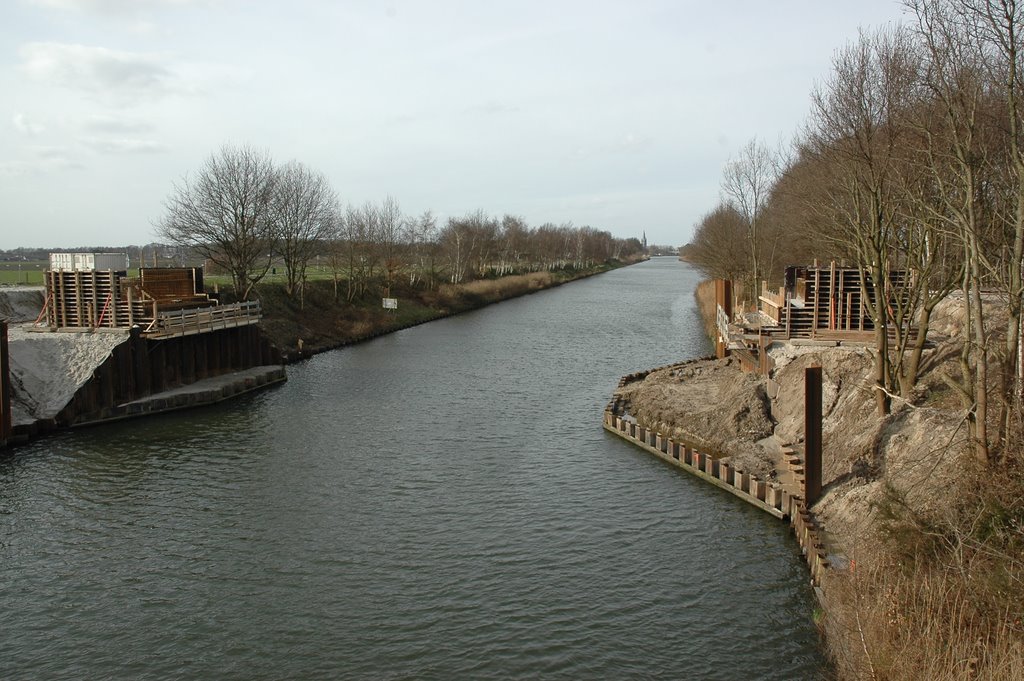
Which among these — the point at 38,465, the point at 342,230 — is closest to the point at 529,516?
the point at 38,465

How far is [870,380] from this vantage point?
2312 cm

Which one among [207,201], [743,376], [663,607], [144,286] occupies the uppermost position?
A: [207,201]

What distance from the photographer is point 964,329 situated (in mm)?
18344

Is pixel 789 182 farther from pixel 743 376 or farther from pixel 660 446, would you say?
pixel 660 446

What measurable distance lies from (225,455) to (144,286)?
12605 mm

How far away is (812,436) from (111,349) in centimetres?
2571

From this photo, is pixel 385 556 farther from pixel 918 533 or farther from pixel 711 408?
pixel 711 408

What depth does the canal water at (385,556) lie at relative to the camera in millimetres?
14250

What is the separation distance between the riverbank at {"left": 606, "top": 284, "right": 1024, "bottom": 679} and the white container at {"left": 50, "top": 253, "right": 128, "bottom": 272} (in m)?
23.0

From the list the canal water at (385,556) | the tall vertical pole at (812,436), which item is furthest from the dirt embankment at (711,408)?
the tall vertical pole at (812,436)

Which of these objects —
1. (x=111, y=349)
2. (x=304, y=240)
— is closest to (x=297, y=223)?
(x=304, y=240)

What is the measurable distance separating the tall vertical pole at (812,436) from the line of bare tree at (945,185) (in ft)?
7.46

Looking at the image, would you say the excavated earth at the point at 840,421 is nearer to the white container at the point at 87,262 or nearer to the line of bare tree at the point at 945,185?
the line of bare tree at the point at 945,185

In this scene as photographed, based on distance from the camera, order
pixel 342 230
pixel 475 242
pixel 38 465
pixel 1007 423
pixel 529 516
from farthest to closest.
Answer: pixel 475 242
pixel 342 230
pixel 38 465
pixel 529 516
pixel 1007 423
